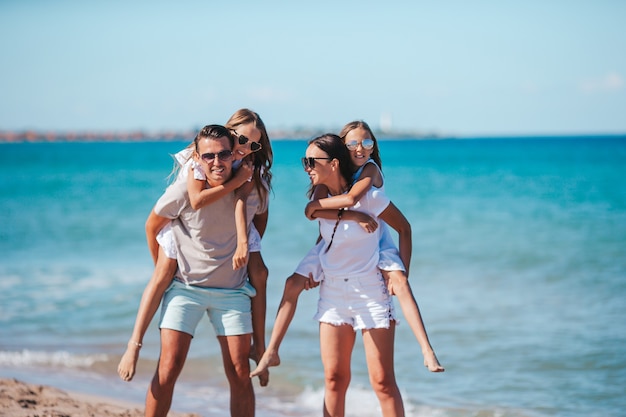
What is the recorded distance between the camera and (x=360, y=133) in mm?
4410

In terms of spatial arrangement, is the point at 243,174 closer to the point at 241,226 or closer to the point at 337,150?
the point at 241,226

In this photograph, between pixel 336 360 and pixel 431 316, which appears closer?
pixel 336 360

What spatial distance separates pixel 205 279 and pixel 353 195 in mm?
907

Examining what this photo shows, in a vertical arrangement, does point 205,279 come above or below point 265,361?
above

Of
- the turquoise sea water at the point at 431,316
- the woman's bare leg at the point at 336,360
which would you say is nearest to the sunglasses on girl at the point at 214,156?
the woman's bare leg at the point at 336,360

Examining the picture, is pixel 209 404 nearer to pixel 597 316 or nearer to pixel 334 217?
pixel 334 217

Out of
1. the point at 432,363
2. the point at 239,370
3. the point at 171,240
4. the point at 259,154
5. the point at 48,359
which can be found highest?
the point at 259,154

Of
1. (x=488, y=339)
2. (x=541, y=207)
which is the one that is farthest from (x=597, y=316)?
(x=541, y=207)

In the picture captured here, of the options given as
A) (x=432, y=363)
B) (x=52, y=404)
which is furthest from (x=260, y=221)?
(x=52, y=404)

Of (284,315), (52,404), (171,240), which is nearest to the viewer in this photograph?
(284,315)

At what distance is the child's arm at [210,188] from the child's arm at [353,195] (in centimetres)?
39

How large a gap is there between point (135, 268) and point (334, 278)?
29.9ft

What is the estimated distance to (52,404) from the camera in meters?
5.94

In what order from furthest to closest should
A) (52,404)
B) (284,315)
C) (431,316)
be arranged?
(431,316) → (52,404) → (284,315)
